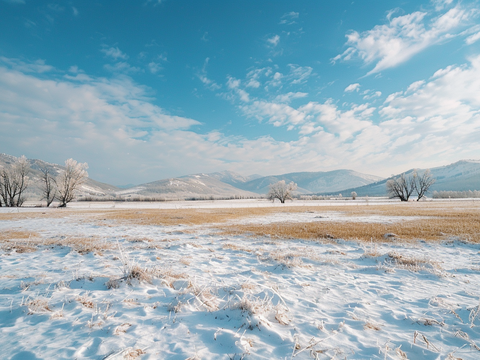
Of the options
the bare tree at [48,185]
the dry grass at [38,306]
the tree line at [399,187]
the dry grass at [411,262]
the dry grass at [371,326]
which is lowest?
the dry grass at [411,262]

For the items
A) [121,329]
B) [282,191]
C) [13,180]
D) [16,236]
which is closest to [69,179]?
[13,180]

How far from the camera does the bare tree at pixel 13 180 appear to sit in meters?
59.8

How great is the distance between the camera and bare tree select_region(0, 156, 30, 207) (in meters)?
59.8

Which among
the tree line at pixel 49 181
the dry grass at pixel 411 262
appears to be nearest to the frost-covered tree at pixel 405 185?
the dry grass at pixel 411 262

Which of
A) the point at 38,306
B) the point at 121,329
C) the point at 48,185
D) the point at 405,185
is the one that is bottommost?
the point at 121,329

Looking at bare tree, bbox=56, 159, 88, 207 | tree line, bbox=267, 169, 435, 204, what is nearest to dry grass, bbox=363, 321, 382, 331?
bare tree, bbox=56, 159, 88, 207

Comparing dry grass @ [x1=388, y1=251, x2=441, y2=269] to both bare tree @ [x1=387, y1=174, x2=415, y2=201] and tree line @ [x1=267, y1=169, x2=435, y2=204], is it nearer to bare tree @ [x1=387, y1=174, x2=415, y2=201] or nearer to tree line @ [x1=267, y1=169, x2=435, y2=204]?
tree line @ [x1=267, y1=169, x2=435, y2=204]

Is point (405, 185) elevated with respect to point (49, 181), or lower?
lower

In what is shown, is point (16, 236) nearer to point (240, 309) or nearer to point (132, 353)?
point (132, 353)

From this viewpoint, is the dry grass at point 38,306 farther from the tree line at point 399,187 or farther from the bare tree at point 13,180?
the tree line at point 399,187

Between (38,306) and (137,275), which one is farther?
(137,275)

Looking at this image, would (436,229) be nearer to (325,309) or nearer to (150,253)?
(325,309)

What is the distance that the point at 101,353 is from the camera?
323cm

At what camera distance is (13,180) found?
60.8 metres
